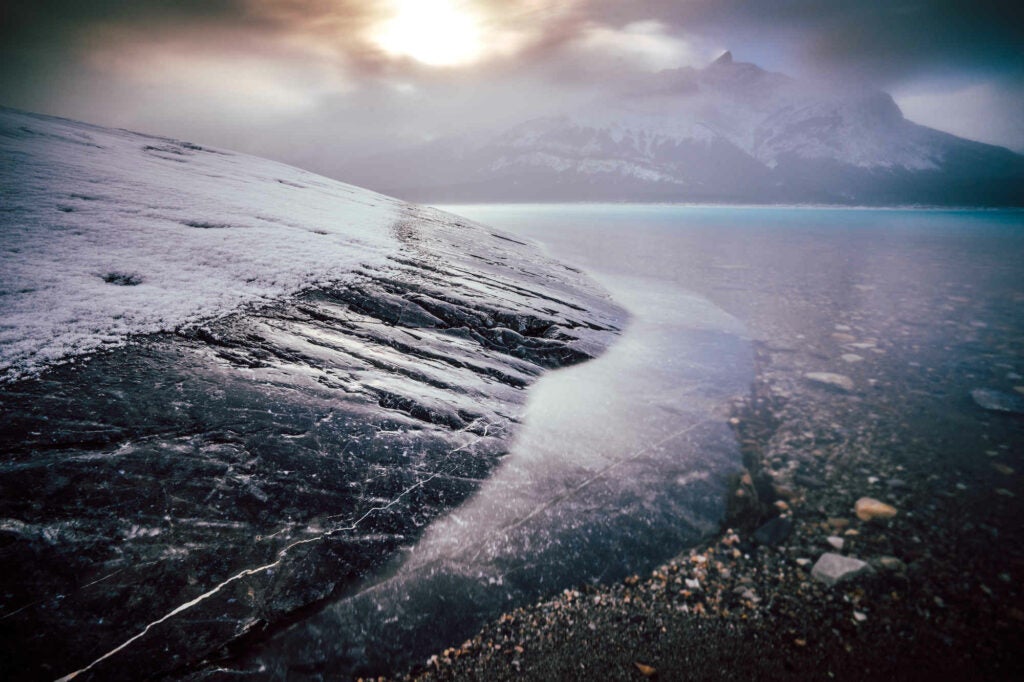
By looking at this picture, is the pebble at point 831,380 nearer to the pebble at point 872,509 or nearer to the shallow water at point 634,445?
the shallow water at point 634,445

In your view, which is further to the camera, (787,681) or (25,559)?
(787,681)

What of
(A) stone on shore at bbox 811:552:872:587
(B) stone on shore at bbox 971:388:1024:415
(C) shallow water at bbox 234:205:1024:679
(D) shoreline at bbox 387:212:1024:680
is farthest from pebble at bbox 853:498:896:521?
(B) stone on shore at bbox 971:388:1024:415

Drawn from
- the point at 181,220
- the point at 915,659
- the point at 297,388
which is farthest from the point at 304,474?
the point at 181,220

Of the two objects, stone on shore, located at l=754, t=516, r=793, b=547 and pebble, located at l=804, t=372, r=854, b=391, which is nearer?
stone on shore, located at l=754, t=516, r=793, b=547

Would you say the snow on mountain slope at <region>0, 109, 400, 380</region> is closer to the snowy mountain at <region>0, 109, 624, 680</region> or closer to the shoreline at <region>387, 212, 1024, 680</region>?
the snowy mountain at <region>0, 109, 624, 680</region>

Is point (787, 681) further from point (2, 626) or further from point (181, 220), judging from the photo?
point (181, 220)

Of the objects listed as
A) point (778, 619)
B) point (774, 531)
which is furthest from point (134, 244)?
point (774, 531)
